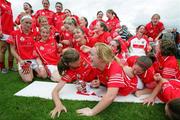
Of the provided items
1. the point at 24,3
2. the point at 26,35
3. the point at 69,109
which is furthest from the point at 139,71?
the point at 24,3

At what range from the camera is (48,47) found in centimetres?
637

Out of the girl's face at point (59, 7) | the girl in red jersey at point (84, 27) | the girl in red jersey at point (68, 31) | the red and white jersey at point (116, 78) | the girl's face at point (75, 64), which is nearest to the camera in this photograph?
the red and white jersey at point (116, 78)

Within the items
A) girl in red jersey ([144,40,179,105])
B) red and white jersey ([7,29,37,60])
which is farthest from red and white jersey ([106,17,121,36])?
girl in red jersey ([144,40,179,105])

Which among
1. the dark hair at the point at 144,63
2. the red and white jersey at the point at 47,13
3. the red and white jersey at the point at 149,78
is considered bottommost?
the red and white jersey at the point at 149,78

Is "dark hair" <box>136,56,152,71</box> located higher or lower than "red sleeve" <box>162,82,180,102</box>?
higher

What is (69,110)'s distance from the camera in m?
3.89

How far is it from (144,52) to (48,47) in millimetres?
3909

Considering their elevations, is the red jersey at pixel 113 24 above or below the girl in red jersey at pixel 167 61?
above

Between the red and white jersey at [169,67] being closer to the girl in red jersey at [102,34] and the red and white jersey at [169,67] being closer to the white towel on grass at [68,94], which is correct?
the white towel on grass at [68,94]

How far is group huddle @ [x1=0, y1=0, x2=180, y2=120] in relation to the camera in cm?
392

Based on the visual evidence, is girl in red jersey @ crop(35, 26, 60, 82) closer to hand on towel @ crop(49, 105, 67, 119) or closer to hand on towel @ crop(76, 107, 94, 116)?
hand on towel @ crop(49, 105, 67, 119)

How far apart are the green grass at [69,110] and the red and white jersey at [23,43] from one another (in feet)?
6.24

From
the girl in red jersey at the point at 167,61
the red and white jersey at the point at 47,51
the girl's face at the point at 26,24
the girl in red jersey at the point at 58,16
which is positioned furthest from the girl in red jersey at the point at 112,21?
the girl in red jersey at the point at 167,61

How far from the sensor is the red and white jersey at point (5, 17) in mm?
6907
